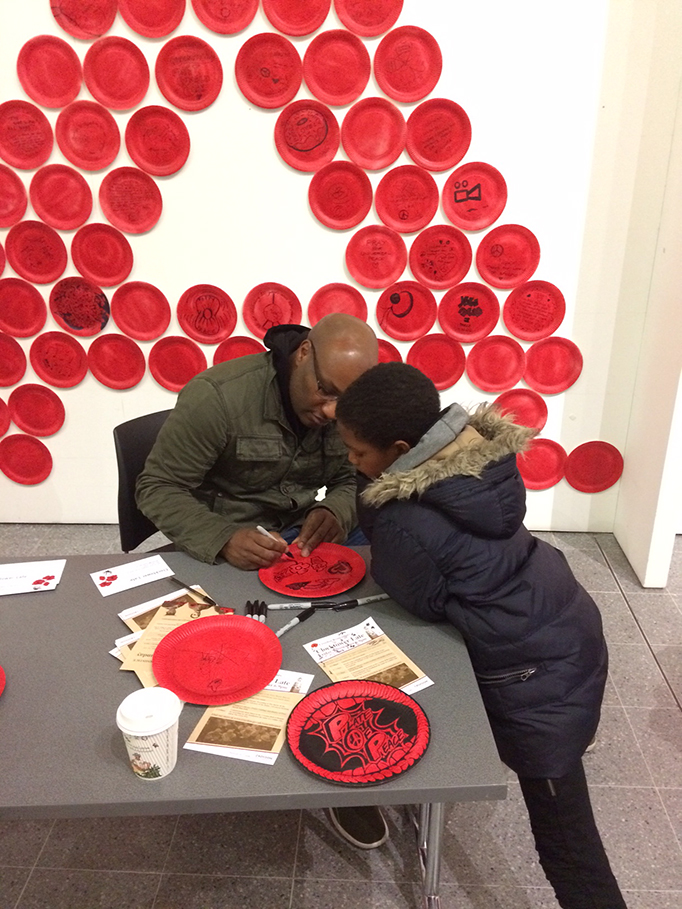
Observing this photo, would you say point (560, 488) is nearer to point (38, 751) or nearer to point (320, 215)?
point (320, 215)

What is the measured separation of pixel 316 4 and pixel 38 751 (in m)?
2.42

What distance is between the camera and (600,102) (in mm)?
2316

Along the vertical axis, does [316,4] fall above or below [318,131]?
above

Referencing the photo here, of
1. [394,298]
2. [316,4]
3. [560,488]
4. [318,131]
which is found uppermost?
[316,4]

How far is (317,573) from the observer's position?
139cm

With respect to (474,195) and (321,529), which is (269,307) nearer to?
(474,195)

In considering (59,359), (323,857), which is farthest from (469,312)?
(323,857)

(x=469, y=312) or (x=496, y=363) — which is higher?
(x=469, y=312)

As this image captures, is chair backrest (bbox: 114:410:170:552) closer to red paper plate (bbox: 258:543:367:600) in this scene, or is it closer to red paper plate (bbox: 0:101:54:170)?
red paper plate (bbox: 258:543:367:600)

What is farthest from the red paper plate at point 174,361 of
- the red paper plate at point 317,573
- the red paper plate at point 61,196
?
the red paper plate at point 317,573

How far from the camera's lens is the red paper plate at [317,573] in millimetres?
1321

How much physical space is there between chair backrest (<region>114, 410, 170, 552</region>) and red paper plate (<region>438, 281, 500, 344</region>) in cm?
131

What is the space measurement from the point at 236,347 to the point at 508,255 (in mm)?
1161

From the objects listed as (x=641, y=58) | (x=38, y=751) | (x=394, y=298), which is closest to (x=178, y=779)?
(x=38, y=751)
